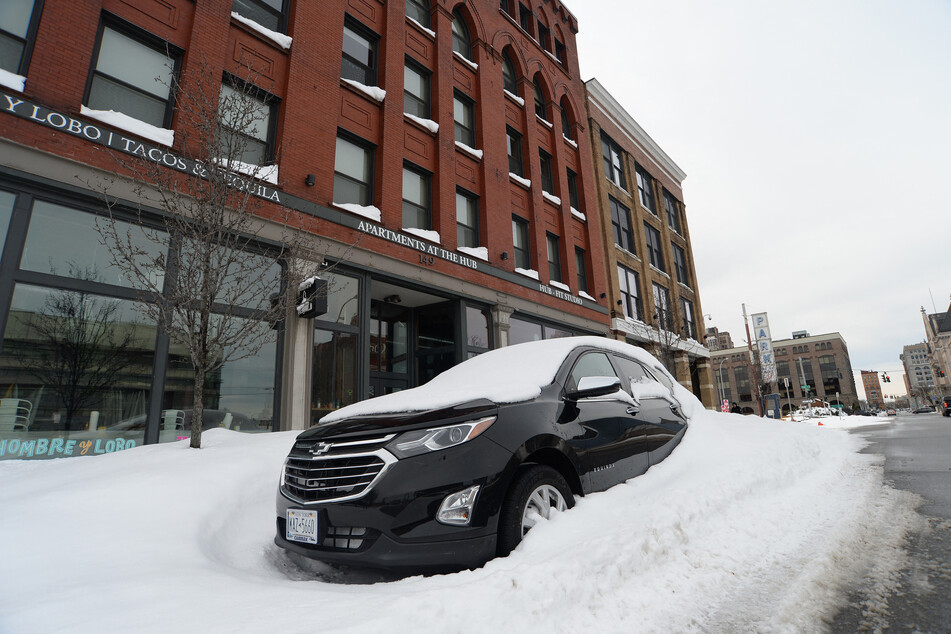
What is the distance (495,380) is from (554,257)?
47.0ft

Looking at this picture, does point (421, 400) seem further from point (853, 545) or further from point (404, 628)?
point (853, 545)

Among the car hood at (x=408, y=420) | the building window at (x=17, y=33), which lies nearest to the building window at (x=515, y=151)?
the building window at (x=17, y=33)

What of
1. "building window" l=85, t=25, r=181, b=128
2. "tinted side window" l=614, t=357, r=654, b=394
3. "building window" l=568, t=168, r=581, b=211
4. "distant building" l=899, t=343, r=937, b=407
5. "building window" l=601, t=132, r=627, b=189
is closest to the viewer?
"tinted side window" l=614, t=357, r=654, b=394

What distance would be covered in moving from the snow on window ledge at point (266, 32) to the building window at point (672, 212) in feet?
76.9

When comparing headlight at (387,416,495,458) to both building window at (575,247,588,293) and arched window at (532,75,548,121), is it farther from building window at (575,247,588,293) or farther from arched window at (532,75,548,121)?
arched window at (532,75,548,121)

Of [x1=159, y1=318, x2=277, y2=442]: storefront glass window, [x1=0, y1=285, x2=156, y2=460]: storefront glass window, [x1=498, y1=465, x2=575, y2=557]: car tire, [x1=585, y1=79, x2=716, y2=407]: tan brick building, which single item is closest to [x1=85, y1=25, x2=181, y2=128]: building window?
[x1=0, y1=285, x2=156, y2=460]: storefront glass window

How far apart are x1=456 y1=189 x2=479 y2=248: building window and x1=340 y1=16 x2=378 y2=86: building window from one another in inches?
156

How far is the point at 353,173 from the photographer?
11.2m

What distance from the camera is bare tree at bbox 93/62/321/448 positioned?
18.8 feet

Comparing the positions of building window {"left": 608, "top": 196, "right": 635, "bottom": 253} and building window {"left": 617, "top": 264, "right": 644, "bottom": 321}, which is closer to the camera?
building window {"left": 617, "top": 264, "right": 644, "bottom": 321}

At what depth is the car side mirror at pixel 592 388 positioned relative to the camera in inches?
138

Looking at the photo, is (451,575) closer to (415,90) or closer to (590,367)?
(590,367)

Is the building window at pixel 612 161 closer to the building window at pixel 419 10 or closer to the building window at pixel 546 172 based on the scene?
the building window at pixel 546 172

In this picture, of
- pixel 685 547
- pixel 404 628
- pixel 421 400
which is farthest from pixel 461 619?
pixel 685 547
